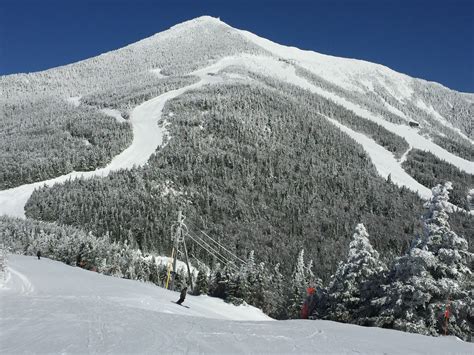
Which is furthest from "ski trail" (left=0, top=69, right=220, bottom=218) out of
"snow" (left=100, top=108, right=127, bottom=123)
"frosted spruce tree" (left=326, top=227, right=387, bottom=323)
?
"frosted spruce tree" (left=326, top=227, right=387, bottom=323)

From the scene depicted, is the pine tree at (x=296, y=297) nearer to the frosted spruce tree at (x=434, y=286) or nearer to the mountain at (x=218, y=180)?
the mountain at (x=218, y=180)

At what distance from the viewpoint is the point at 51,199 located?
353ft

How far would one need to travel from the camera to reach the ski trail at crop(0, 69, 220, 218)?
111 m

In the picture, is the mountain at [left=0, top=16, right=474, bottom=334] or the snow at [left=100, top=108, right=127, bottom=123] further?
the snow at [left=100, top=108, right=127, bottom=123]

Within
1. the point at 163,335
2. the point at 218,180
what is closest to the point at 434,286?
the point at 163,335

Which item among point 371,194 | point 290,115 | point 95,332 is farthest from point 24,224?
point 290,115

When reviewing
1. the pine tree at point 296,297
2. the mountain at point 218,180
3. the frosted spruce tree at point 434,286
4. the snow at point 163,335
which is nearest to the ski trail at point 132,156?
the mountain at point 218,180

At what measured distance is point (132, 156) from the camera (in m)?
146

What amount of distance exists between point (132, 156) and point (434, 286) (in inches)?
5149

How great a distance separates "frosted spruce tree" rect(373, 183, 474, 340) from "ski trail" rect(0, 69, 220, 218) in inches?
3824

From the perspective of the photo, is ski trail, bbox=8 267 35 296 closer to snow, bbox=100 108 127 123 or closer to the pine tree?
the pine tree

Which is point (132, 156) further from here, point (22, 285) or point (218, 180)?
point (22, 285)

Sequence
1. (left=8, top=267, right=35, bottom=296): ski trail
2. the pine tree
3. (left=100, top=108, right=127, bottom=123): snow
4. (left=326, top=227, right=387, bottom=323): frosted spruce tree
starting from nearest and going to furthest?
(left=8, top=267, right=35, bottom=296): ski trail, (left=326, top=227, right=387, bottom=323): frosted spruce tree, the pine tree, (left=100, top=108, right=127, bottom=123): snow

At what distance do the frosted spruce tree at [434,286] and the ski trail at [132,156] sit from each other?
97.1 meters
